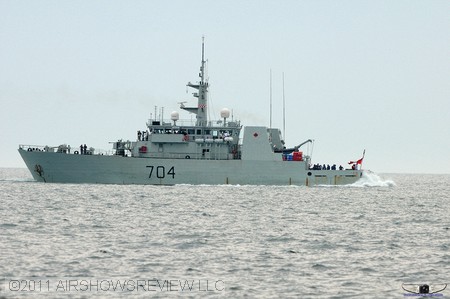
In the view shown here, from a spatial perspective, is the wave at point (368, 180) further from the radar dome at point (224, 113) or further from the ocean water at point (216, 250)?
the ocean water at point (216, 250)

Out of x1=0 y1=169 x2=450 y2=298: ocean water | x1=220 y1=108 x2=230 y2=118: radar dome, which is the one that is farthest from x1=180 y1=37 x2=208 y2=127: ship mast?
x1=0 y1=169 x2=450 y2=298: ocean water

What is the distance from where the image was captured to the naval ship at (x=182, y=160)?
6925cm

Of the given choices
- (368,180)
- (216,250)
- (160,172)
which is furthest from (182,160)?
(216,250)

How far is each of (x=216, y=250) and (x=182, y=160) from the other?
43.1m

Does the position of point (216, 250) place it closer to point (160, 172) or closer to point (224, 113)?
point (160, 172)

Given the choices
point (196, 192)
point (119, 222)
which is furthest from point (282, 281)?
point (196, 192)

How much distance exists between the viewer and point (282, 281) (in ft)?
68.6

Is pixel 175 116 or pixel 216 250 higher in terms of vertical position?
pixel 175 116

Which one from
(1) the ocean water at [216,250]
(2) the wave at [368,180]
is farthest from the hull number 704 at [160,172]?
(1) the ocean water at [216,250]

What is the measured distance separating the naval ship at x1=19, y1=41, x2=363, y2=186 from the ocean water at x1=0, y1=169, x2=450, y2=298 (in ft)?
68.8

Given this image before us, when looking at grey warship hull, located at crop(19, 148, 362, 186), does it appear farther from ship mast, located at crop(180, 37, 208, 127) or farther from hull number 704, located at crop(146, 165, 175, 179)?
ship mast, located at crop(180, 37, 208, 127)

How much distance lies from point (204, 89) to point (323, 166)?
1398cm

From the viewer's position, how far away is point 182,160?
69.3 metres

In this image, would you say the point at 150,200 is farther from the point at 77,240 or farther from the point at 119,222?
the point at 77,240
